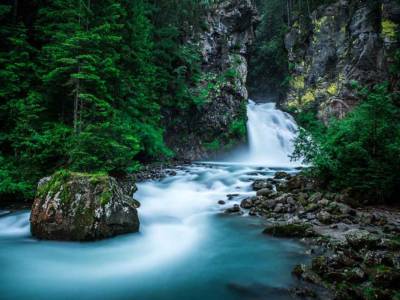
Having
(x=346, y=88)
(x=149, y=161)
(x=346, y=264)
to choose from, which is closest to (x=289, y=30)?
(x=346, y=88)

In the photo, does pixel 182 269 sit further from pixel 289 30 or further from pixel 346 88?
pixel 289 30

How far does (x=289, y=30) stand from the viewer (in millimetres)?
28250

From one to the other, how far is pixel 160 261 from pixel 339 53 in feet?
76.8

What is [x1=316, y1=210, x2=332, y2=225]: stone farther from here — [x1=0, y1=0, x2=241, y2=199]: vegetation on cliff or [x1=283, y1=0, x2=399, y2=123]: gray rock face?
[x1=283, y1=0, x2=399, y2=123]: gray rock face

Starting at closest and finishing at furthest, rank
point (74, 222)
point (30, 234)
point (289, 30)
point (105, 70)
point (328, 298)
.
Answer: point (328, 298) < point (74, 222) < point (30, 234) < point (105, 70) < point (289, 30)

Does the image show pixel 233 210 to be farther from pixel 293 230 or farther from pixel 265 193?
pixel 293 230

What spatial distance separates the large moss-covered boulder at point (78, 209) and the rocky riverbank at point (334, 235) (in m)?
3.59

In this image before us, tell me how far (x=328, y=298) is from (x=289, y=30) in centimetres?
2907

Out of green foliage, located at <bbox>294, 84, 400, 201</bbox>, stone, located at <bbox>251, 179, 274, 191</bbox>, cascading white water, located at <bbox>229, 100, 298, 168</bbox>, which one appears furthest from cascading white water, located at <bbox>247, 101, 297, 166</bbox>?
green foliage, located at <bbox>294, 84, 400, 201</bbox>

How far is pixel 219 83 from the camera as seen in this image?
21641 mm

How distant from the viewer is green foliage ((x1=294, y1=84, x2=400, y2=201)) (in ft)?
26.2

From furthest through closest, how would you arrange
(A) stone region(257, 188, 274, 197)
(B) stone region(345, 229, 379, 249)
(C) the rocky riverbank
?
(A) stone region(257, 188, 274, 197)
(B) stone region(345, 229, 379, 249)
(C) the rocky riverbank

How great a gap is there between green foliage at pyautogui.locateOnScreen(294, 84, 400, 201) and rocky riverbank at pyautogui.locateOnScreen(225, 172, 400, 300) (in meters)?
0.61

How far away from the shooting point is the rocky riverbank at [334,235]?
3.90 meters
